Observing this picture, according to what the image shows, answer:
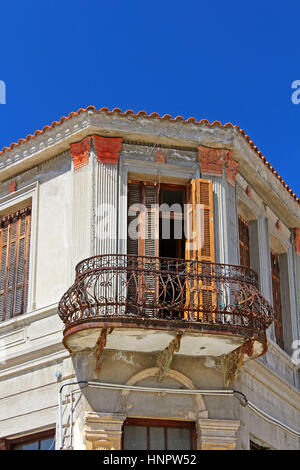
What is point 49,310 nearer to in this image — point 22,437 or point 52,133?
point 22,437

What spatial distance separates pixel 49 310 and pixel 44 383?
1148 mm

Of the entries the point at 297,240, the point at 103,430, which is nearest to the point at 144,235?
the point at 103,430

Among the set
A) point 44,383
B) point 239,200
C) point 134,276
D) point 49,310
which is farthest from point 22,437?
point 239,200

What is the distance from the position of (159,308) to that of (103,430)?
1.92m

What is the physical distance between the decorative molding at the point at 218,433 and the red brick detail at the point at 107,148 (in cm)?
444

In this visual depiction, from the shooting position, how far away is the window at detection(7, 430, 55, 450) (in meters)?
13.8

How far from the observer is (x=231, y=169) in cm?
1575

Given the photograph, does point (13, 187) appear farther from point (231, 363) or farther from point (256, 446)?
point (256, 446)

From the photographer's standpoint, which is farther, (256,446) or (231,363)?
(256,446)

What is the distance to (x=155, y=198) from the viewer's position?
15.3 m

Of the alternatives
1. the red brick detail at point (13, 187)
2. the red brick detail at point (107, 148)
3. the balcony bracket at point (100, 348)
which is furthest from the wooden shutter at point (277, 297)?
the red brick detail at point (13, 187)

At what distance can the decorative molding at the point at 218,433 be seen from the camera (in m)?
13.5

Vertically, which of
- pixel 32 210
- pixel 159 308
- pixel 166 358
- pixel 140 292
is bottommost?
pixel 166 358

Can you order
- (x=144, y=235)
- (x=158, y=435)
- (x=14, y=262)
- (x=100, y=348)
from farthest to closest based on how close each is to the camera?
(x=14, y=262) < (x=144, y=235) < (x=158, y=435) < (x=100, y=348)
